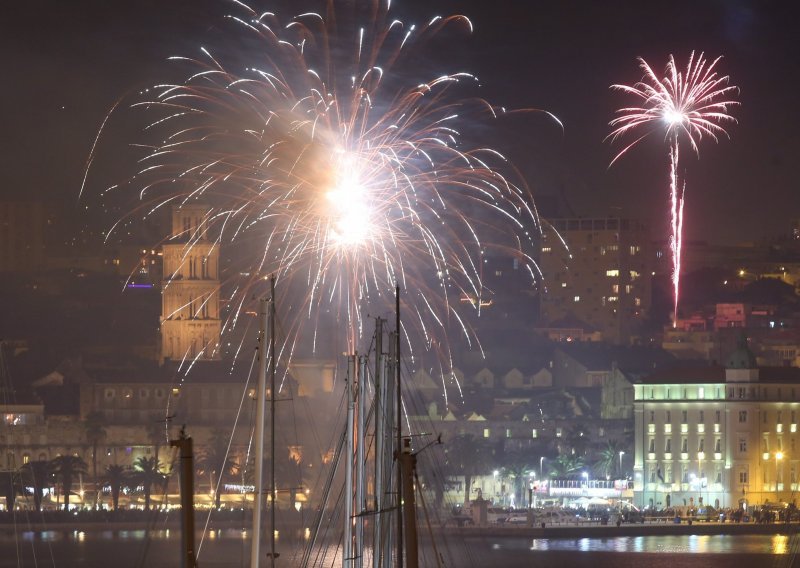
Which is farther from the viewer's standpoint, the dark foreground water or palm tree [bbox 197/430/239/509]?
palm tree [bbox 197/430/239/509]

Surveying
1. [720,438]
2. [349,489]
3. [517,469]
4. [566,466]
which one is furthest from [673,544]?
[349,489]

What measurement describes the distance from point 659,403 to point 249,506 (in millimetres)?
20901

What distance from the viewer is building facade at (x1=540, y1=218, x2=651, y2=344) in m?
154

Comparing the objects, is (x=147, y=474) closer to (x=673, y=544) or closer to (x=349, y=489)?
(x=673, y=544)

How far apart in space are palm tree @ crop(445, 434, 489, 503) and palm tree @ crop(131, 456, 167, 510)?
47.8 ft

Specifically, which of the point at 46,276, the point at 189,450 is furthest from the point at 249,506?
the point at 189,450

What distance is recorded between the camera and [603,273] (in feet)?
509

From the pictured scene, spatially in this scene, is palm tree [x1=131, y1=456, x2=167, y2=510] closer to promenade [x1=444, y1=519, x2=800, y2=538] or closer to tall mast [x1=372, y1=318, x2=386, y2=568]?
promenade [x1=444, y1=519, x2=800, y2=538]

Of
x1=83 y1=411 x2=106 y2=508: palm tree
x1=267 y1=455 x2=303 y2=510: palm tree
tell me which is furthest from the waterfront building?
x1=83 y1=411 x2=106 y2=508: palm tree

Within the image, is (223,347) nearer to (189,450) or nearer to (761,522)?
(761,522)

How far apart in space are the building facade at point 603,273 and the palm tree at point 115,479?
51084mm

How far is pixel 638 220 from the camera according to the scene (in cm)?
15588

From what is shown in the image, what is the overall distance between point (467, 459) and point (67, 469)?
20.6 meters

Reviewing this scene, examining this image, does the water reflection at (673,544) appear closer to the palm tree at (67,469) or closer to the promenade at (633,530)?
the promenade at (633,530)
